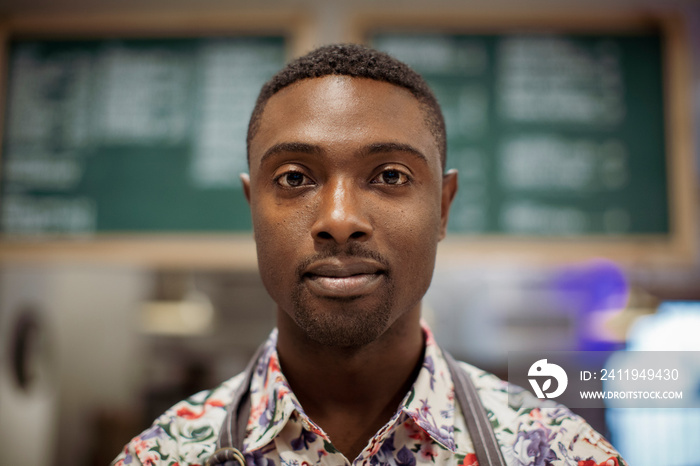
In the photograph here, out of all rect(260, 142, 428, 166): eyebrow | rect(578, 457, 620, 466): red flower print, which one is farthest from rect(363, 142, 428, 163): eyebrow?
rect(578, 457, 620, 466): red flower print

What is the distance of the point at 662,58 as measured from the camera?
1.87 meters

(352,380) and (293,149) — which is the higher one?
(293,149)

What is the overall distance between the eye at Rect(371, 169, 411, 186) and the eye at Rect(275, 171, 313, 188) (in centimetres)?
11

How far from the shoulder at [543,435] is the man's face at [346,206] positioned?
25 cm

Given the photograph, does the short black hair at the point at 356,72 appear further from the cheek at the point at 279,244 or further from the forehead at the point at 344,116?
the cheek at the point at 279,244

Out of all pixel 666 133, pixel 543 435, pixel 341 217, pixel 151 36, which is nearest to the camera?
pixel 341 217

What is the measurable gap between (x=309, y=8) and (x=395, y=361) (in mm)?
1398

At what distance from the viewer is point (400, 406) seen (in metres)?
0.91

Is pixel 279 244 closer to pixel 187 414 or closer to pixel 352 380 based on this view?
pixel 352 380

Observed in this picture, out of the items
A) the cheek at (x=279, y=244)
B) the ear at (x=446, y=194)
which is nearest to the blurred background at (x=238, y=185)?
the ear at (x=446, y=194)

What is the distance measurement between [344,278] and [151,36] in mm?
1509

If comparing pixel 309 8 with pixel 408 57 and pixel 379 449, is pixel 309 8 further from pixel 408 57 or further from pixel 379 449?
pixel 379 449

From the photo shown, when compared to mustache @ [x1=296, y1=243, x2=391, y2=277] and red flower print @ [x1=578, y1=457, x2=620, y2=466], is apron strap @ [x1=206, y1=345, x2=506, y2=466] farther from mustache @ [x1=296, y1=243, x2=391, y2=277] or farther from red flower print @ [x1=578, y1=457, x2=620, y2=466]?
mustache @ [x1=296, y1=243, x2=391, y2=277]

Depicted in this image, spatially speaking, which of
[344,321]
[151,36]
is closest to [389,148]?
[344,321]
